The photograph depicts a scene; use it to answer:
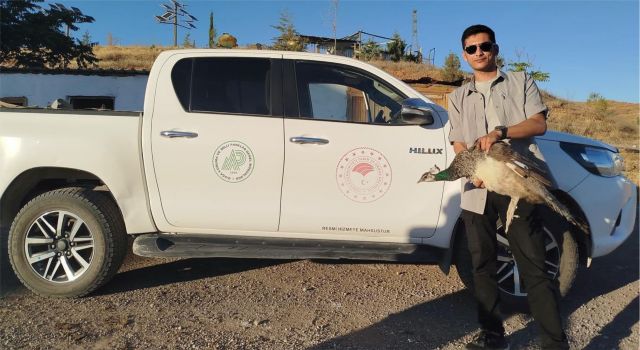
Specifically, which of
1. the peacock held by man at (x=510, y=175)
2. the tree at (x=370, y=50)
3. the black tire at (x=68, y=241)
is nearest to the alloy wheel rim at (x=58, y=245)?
the black tire at (x=68, y=241)

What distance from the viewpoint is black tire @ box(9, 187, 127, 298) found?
365 centimetres

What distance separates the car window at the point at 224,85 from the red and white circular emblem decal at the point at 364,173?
75 cm

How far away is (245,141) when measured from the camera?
3.61 m

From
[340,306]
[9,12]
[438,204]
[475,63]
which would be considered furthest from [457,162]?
[9,12]

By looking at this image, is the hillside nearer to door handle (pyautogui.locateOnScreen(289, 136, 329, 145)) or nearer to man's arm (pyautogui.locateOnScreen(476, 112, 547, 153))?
door handle (pyautogui.locateOnScreen(289, 136, 329, 145))

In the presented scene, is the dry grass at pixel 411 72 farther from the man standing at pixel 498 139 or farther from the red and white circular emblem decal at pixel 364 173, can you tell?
the man standing at pixel 498 139

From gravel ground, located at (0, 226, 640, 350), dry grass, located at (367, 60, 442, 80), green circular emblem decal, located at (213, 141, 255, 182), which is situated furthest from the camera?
dry grass, located at (367, 60, 442, 80)

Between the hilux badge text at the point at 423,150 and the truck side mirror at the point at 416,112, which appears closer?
the truck side mirror at the point at 416,112

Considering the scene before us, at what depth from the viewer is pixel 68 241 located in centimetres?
371

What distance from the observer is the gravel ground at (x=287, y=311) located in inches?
124

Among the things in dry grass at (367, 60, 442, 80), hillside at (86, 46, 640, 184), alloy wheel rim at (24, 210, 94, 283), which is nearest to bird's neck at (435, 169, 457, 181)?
alloy wheel rim at (24, 210, 94, 283)

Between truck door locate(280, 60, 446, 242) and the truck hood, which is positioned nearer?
truck door locate(280, 60, 446, 242)

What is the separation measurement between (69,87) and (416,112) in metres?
12.1

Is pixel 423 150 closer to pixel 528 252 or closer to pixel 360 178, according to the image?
pixel 360 178
